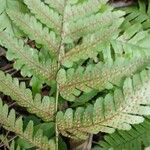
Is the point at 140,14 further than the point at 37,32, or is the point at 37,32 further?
the point at 140,14

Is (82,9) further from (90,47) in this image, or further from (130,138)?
(130,138)

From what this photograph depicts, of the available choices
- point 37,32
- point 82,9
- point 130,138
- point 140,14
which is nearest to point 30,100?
point 37,32

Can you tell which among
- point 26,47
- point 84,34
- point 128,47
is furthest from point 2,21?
point 128,47

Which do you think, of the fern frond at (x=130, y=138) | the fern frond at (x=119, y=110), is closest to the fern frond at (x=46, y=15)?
the fern frond at (x=119, y=110)

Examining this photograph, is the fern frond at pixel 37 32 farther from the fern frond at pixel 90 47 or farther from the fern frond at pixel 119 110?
the fern frond at pixel 119 110

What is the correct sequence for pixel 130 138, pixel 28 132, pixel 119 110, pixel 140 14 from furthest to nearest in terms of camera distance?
1. pixel 140 14
2. pixel 130 138
3. pixel 28 132
4. pixel 119 110

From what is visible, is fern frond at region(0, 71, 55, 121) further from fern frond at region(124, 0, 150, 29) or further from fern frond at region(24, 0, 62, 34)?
fern frond at region(124, 0, 150, 29)
